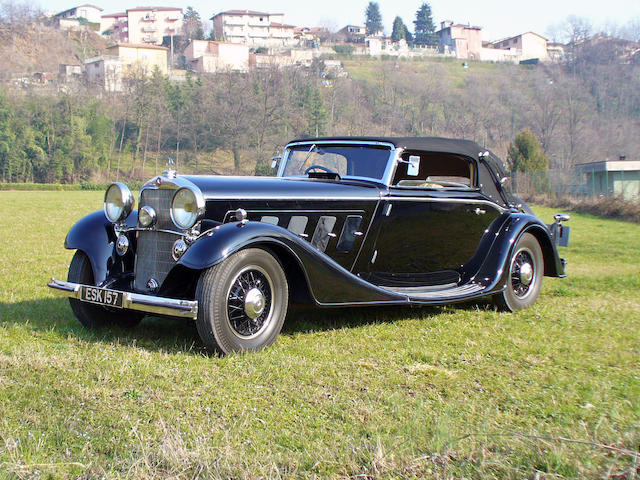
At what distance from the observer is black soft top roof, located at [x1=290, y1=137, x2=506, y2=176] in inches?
261

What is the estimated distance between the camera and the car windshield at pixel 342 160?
655 cm

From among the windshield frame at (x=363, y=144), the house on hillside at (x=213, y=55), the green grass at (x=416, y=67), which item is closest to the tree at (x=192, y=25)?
the house on hillside at (x=213, y=55)

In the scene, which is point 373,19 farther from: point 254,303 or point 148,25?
point 254,303

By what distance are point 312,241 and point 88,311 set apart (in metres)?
2.08

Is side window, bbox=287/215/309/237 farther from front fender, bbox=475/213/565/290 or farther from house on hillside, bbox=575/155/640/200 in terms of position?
house on hillside, bbox=575/155/640/200

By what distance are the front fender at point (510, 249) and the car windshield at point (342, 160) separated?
161cm

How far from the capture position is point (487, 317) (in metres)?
6.82

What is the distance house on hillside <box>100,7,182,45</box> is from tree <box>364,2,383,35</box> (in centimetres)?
4978

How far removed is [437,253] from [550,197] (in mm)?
32011

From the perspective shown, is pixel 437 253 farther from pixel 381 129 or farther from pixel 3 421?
pixel 381 129

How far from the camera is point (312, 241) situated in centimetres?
589

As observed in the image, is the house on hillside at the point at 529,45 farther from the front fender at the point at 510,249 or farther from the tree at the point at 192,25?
the front fender at the point at 510,249

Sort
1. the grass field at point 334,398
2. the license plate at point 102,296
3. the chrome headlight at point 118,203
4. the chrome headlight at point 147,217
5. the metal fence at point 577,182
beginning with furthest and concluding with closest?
the metal fence at point 577,182 → the chrome headlight at point 118,203 → the chrome headlight at point 147,217 → the license plate at point 102,296 → the grass field at point 334,398

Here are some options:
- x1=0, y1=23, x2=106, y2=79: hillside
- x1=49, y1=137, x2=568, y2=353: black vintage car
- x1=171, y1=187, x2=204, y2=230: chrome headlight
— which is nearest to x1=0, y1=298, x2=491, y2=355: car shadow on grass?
x1=49, y1=137, x2=568, y2=353: black vintage car
